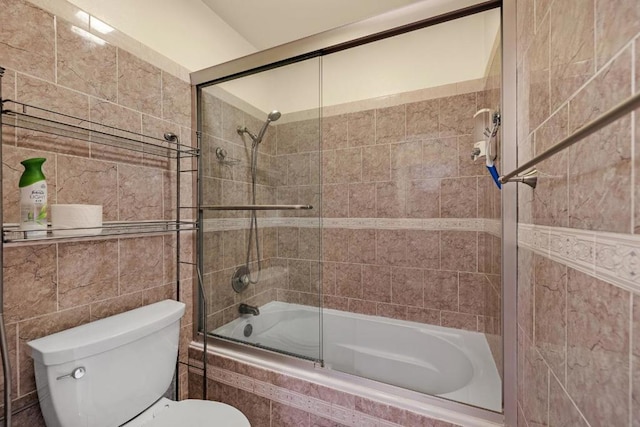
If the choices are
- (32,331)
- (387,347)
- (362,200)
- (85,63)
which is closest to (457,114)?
(362,200)

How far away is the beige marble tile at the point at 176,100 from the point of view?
146 centimetres

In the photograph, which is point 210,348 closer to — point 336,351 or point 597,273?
point 336,351

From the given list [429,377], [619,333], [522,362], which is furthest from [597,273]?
[429,377]

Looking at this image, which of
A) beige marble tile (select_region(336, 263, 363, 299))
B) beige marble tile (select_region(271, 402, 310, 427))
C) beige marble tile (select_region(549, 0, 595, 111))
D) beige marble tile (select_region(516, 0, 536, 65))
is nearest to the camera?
beige marble tile (select_region(549, 0, 595, 111))

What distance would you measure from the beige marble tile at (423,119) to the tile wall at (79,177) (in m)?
1.45

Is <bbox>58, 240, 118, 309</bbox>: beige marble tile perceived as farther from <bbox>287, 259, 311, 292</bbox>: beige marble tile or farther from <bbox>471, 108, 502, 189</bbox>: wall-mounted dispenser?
<bbox>471, 108, 502, 189</bbox>: wall-mounted dispenser

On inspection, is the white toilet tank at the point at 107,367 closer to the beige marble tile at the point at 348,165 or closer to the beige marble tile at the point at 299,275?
the beige marble tile at the point at 299,275

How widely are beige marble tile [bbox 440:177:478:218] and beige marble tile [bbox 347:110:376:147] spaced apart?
600mm

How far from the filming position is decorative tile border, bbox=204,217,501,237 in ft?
4.80

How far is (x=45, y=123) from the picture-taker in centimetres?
101

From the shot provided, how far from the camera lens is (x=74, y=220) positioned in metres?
0.94

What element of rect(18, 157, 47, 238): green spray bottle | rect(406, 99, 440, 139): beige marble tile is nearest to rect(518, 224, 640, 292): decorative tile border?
rect(406, 99, 440, 139): beige marble tile

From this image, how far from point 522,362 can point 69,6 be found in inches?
80.9

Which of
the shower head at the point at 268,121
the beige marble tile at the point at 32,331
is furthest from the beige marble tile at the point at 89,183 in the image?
the shower head at the point at 268,121
